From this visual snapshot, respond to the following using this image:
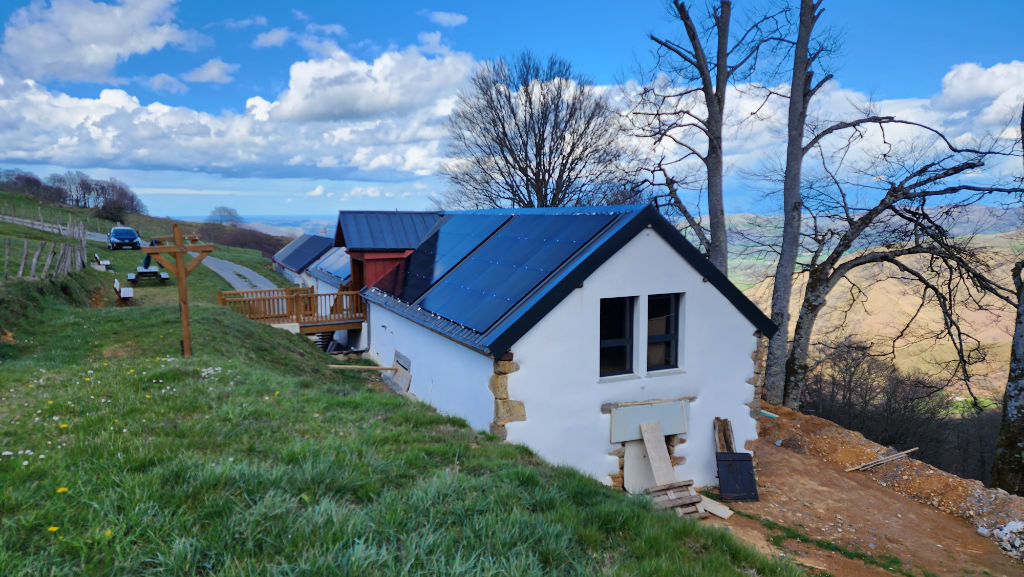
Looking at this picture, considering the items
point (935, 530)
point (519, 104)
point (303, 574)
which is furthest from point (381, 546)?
point (519, 104)

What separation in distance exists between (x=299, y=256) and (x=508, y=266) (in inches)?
1256

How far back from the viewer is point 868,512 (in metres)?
10.3

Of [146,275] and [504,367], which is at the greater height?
[146,275]

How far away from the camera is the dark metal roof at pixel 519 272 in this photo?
966 cm

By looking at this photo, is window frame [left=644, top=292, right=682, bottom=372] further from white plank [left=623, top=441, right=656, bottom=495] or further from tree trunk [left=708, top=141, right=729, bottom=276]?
tree trunk [left=708, top=141, right=729, bottom=276]

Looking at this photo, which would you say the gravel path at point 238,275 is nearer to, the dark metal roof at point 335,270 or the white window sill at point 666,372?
the dark metal roof at point 335,270

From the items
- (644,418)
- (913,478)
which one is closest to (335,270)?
(644,418)

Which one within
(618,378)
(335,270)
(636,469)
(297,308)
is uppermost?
(335,270)

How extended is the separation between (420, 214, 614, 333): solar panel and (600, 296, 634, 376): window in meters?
1.40

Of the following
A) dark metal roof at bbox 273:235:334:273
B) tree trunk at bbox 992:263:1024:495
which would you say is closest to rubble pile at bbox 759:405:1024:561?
tree trunk at bbox 992:263:1024:495

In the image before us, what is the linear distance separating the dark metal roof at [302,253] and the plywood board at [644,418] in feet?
89.9

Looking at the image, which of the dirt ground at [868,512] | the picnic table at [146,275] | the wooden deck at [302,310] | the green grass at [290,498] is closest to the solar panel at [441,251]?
the wooden deck at [302,310]

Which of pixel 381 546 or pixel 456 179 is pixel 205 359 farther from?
pixel 456 179

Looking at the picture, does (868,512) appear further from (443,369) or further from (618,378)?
(443,369)
